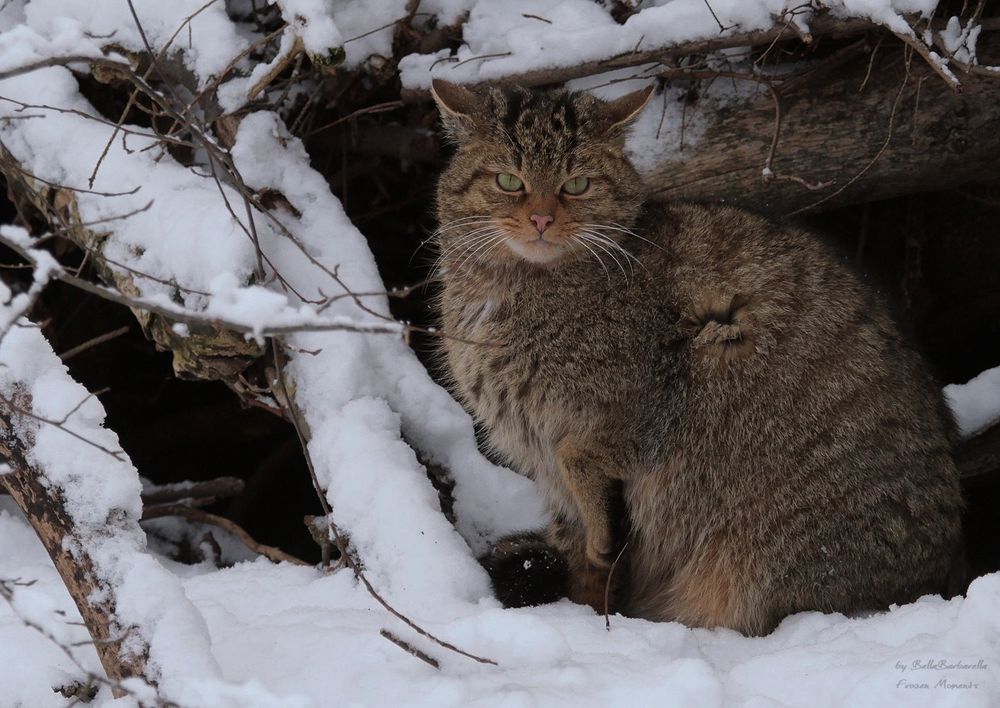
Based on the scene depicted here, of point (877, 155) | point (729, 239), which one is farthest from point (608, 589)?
point (877, 155)

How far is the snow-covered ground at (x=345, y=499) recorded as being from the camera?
2.23 meters

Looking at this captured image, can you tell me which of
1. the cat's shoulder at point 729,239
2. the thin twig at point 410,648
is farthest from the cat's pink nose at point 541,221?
the thin twig at point 410,648

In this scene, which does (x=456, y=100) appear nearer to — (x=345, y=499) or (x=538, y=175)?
(x=538, y=175)

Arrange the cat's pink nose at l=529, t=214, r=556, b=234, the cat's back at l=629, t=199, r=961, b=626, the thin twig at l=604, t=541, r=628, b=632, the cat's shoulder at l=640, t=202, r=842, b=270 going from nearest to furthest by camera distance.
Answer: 1. the thin twig at l=604, t=541, r=628, b=632
2. the cat's back at l=629, t=199, r=961, b=626
3. the cat's pink nose at l=529, t=214, r=556, b=234
4. the cat's shoulder at l=640, t=202, r=842, b=270

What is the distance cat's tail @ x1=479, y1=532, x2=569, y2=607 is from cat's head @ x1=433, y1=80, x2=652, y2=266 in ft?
3.16

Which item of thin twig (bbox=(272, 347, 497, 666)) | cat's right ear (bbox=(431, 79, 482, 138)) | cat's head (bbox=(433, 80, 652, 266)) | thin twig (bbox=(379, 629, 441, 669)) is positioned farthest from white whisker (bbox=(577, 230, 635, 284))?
thin twig (bbox=(379, 629, 441, 669))

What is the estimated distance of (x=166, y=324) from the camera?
3307 millimetres

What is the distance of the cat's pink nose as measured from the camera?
3.11 metres

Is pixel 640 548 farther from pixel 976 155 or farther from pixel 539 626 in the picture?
pixel 976 155

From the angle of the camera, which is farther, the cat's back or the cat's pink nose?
the cat's pink nose

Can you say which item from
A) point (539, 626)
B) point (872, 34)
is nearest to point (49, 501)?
point (539, 626)

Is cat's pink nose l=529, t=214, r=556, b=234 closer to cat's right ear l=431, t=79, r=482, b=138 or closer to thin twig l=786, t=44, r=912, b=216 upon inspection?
cat's right ear l=431, t=79, r=482, b=138

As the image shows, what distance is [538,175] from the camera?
3.20 m

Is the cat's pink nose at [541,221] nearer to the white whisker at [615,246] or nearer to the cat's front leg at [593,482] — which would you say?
the white whisker at [615,246]
